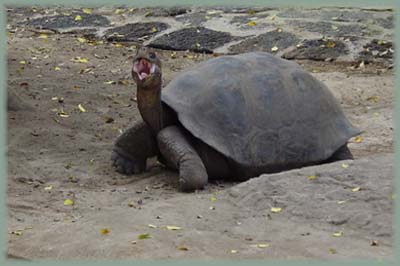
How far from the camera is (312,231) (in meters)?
4.66

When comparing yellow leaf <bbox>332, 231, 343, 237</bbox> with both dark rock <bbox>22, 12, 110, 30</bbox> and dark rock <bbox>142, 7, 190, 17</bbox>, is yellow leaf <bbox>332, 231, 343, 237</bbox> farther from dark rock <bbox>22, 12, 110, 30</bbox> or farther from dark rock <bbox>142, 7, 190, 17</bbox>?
dark rock <bbox>22, 12, 110, 30</bbox>

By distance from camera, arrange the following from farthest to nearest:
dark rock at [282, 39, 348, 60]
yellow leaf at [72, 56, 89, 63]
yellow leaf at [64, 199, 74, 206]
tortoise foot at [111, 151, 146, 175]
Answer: dark rock at [282, 39, 348, 60] < yellow leaf at [72, 56, 89, 63] < tortoise foot at [111, 151, 146, 175] < yellow leaf at [64, 199, 74, 206]

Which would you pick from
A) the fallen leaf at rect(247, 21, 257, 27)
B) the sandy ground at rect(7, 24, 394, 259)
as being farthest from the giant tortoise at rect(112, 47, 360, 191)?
the fallen leaf at rect(247, 21, 257, 27)

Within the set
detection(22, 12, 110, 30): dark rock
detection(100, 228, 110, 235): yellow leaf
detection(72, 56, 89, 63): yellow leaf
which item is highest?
detection(100, 228, 110, 235): yellow leaf

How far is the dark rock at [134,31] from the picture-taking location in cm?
1160

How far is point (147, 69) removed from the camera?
6.16 m

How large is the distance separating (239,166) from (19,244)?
6.81 ft

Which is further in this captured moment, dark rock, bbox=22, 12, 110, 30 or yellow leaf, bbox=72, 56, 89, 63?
dark rock, bbox=22, 12, 110, 30

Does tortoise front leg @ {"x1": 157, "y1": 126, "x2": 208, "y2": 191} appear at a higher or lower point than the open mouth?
lower

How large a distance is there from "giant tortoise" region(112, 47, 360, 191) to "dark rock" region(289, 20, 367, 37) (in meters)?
4.25

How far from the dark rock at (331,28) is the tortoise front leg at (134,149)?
4.75 meters

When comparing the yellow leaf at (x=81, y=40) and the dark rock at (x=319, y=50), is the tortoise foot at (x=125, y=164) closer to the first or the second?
the dark rock at (x=319, y=50)

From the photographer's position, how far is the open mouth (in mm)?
6121

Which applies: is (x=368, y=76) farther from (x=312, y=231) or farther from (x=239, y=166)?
(x=312, y=231)
